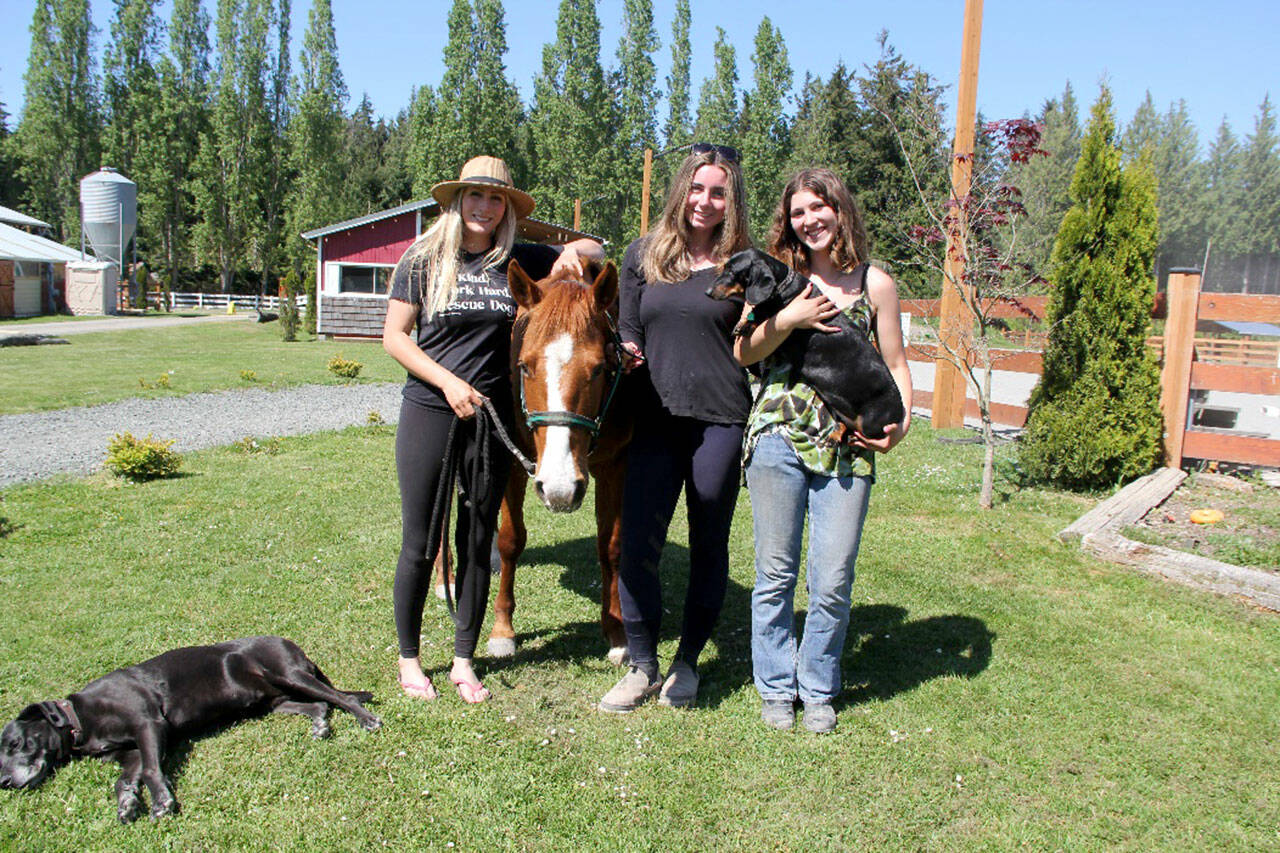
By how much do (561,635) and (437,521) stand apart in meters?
1.30

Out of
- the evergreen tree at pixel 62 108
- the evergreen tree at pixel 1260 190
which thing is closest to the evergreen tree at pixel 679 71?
the evergreen tree at pixel 62 108

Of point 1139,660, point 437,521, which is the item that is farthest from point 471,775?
point 1139,660

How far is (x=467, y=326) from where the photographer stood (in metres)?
3.43

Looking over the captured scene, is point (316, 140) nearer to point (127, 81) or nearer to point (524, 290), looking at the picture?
point (127, 81)

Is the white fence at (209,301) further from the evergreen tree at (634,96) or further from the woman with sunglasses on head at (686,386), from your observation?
the woman with sunglasses on head at (686,386)

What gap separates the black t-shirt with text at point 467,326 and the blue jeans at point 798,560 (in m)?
1.18

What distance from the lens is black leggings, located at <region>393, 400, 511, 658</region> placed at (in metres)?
3.43

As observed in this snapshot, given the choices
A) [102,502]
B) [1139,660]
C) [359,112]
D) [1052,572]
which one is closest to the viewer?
[1139,660]

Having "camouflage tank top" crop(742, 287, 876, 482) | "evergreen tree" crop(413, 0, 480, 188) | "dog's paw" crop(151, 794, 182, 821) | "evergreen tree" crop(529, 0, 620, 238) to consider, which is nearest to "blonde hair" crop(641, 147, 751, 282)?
"camouflage tank top" crop(742, 287, 876, 482)

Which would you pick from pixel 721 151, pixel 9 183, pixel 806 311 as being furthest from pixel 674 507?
pixel 9 183

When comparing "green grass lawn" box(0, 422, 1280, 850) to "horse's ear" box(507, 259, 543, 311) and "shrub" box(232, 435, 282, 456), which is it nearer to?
"horse's ear" box(507, 259, 543, 311)

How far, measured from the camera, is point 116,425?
34.6 ft

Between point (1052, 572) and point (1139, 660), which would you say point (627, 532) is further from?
point (1052, 572)

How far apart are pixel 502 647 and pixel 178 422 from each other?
8.74 metres
